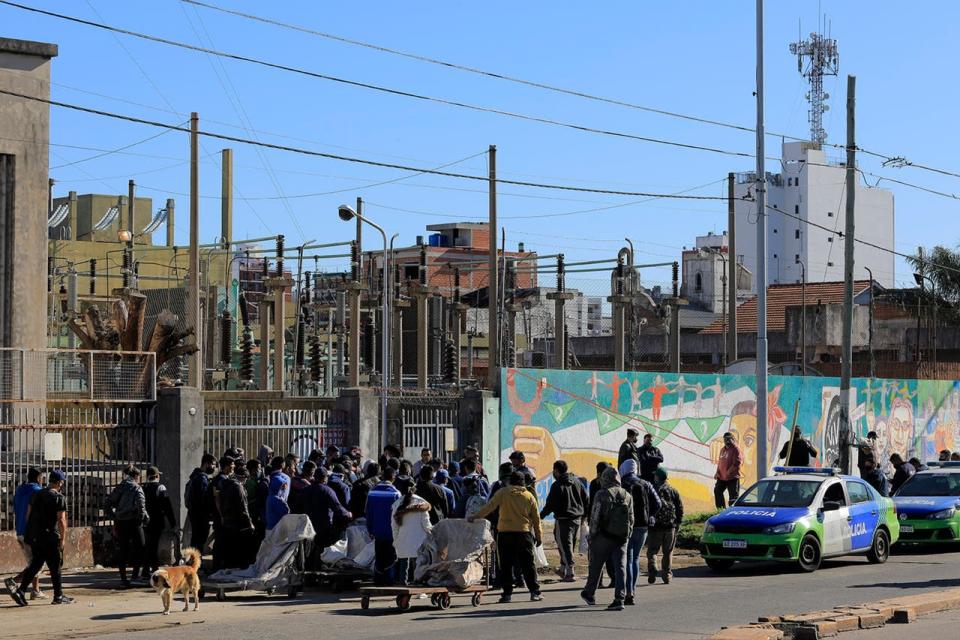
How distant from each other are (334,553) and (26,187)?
1081 centimetres

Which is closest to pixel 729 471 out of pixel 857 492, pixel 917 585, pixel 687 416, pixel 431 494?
pixel 687 416

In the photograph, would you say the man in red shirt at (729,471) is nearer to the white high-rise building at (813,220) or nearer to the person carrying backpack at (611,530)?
the person carrying backpack at (611,530)

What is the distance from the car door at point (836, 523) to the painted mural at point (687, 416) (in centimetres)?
678

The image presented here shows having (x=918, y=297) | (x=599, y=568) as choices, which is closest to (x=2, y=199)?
(x=599, y=568)

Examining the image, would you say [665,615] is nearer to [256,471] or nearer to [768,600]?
[768,600]

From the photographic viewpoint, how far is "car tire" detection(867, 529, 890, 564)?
70.2ft

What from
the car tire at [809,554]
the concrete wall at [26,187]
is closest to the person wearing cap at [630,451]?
the car tire at [809,554]

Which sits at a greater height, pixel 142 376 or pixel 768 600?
pixel 142 376

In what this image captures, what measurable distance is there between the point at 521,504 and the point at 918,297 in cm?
4807

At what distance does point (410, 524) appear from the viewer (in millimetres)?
16766

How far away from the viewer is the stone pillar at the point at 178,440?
67.6ft

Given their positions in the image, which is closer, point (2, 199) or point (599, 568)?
point (599, 568)

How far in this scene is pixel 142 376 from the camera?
2127 cm

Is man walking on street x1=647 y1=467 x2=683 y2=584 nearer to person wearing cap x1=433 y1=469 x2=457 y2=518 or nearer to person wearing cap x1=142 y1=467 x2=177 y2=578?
person wearing cap x1=433 y1=469 x2=457 y2=518
